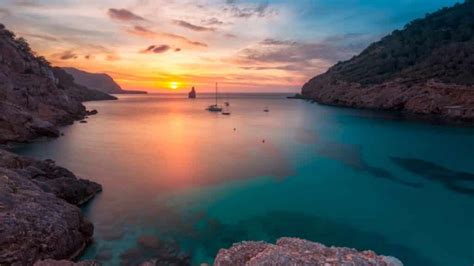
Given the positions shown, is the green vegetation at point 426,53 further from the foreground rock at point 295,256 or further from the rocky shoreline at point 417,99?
the foreground rock at point 295,256

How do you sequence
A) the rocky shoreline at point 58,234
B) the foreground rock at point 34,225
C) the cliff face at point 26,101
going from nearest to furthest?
the rocky shoreline at point 58,234 → the foreground rock at point 34,225 → the cliff face at point 26,101

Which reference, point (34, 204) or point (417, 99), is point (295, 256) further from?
point (417, 99)

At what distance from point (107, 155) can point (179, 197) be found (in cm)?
1979

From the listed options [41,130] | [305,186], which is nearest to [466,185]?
[305,186]

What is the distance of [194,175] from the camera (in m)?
33.5

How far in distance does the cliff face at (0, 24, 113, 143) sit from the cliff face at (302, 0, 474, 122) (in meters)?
80.8

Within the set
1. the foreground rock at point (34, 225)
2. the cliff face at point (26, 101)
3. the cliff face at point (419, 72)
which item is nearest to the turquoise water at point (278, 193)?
the foreground rock at point (34, 225)

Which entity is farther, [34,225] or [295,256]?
[34,225]

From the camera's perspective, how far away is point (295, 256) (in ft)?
31.2

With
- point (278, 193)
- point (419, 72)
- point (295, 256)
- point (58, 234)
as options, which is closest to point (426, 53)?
point (419, 72)

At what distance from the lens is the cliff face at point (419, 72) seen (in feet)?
276

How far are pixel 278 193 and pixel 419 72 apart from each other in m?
93.9

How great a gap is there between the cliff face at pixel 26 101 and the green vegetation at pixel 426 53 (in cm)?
8964

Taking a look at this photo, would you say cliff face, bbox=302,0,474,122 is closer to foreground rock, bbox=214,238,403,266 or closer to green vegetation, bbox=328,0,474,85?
green vegetation, bbox=328,0,474,85
